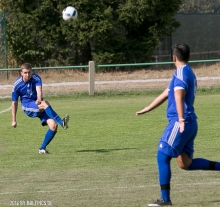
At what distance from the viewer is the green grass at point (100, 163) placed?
709 centimetres

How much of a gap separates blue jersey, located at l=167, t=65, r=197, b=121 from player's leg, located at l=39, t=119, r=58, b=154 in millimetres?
4425

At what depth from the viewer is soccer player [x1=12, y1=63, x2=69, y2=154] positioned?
10602 mm

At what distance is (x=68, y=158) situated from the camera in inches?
399

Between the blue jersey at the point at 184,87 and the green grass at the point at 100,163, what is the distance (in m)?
0.97

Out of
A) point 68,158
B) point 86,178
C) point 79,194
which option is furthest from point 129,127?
point 79,194

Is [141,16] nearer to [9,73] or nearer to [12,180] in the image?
[9,73]

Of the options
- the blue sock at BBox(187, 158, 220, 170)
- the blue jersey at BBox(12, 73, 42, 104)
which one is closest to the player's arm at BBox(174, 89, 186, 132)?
the blue sock at BBox(187, 158, 220, 170)

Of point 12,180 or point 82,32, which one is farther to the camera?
point 82,32

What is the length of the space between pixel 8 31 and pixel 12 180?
75.6 ft

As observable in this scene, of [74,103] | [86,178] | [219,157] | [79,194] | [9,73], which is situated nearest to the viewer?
[79,194]

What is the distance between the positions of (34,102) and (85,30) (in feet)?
65.9

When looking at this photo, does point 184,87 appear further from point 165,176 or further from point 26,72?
point 26,72

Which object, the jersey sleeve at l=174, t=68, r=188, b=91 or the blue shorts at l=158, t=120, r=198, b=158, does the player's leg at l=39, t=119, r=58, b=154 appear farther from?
the jersey sleeve at l=174, t=68, r=188, b=91

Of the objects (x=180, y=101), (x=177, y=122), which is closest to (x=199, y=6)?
(x=177, y=122)
